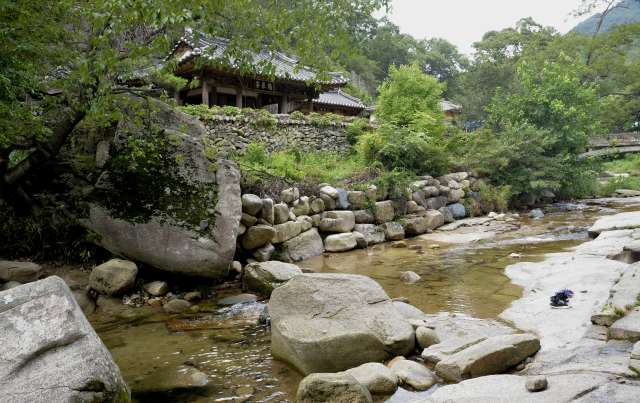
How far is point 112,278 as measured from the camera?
557 cm

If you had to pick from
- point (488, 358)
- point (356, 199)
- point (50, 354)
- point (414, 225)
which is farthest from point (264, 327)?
point (414, 225)

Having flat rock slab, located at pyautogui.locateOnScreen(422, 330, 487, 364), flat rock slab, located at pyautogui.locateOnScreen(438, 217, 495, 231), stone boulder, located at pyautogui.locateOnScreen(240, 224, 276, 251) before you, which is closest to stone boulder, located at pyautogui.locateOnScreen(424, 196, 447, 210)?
flat rock slab, located at pyautogui.locateOnScreen(438, 217, 495, 231)

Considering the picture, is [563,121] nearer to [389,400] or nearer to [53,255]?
[389,400]

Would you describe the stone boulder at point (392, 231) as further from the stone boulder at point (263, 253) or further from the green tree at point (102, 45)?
the green tree at point (102, 45)

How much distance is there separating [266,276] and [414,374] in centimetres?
325

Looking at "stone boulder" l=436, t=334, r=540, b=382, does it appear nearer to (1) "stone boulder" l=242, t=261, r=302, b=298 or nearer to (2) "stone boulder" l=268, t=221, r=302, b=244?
(1) "stone boulder" l=242, t=261, r=302, b=298

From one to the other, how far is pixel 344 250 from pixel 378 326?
18.6ft

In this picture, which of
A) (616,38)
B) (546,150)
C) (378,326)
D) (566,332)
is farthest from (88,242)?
(616,38)

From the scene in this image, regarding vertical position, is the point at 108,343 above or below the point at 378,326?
below

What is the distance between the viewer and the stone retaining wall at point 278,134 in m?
13.0

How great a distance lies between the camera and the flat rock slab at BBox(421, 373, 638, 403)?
2166 millimetres

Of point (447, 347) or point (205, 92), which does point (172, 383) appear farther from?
point (205, 92)

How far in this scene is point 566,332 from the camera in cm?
356

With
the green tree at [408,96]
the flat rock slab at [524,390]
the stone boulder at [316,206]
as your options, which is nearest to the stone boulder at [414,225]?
the stone boulder at [316,206]
